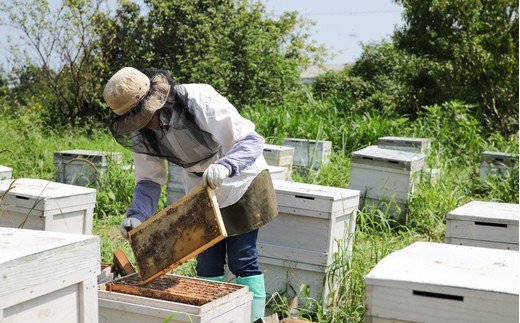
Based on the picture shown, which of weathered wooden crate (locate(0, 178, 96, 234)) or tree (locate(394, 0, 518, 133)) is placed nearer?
weathered wooden crate (locate(0, 178, 96, 234))

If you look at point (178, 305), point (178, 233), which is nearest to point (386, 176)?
point (178, 233)

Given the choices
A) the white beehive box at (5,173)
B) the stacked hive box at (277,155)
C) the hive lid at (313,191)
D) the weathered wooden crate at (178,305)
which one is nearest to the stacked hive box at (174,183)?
the stacked hive box at (277,155)

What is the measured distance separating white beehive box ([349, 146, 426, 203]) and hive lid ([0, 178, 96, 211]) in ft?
8.61

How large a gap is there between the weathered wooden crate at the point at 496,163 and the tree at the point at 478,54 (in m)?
4.13

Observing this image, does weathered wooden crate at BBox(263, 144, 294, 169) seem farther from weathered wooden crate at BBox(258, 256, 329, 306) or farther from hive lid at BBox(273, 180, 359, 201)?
weathered wooden crate at BBox(258, 256, 329, 306)

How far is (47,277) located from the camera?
2270 mm

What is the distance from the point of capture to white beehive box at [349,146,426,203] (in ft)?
20.4

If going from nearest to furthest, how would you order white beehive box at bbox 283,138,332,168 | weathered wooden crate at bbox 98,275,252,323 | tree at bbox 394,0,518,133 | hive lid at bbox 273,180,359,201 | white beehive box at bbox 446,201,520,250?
weathered wooden crate at bbox 98,275,252,323 < white beehive box at bbox 446,201,520,250 < hive lid at bbox 273,180,359,201 < white beehive box at bbox 283,138,332,168 < tree at bbox 394,0,518,133

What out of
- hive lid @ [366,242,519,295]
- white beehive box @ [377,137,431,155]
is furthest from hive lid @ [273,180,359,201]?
white beehive box @ [377,137,431,155]

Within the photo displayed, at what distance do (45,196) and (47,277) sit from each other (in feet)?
7.00

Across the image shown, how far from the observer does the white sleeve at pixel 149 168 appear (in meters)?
3.61

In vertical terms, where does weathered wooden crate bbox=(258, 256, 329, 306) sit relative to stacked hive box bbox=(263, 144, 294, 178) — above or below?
below

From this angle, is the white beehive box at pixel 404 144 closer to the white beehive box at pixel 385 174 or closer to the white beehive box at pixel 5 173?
the white beehive box at pixel 385 174

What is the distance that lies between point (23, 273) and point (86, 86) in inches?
462
